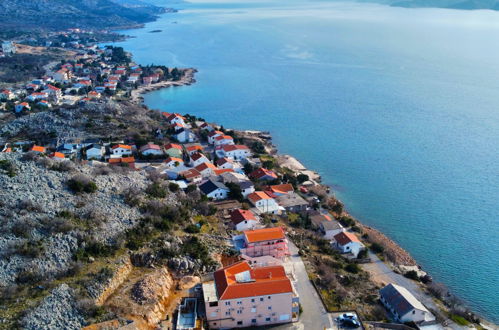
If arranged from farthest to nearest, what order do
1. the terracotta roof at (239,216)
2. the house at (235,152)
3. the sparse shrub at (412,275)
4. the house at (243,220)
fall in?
the house at (235,152), the terracotta roof at (239,216), the house at (243,220), the sparse shrub at (412,275)

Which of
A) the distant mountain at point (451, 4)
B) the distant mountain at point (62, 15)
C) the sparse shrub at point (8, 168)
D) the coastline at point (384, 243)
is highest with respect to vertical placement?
the distant mountain at point (451, 4)

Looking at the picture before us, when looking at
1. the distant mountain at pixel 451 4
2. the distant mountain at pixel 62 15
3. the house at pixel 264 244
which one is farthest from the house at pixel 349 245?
the distant mountain at pixel 451 4

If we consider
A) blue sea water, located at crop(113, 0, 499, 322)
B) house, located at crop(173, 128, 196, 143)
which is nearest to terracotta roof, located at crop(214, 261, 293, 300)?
blue sea water, located at crop(113, 0, 499, 322)

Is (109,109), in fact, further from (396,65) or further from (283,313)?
(396,65)

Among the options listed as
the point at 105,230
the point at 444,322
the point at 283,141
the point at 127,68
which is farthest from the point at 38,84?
the point at 444,322

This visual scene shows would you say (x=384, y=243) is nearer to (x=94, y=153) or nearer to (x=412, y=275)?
(x=412, y=275)

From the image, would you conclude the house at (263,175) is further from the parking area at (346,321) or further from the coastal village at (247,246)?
the parking area at (346,321)

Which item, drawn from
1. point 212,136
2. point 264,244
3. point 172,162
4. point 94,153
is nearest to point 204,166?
point 172,162
